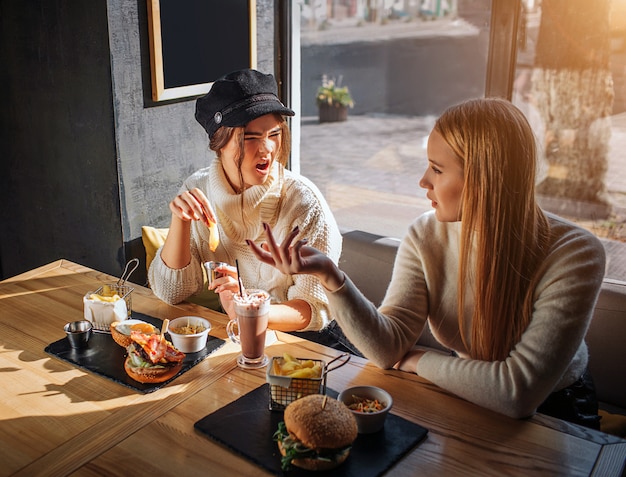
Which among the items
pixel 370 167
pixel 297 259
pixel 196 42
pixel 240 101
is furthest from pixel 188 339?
pixel 370 167

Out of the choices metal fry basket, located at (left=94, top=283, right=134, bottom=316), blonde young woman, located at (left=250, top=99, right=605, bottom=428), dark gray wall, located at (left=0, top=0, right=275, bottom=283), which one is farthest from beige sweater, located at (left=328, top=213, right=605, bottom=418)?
dark gray wall, located at (left=0, top=0, right=275, bottom=283)

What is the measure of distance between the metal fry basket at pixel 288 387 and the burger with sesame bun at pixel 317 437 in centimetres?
14

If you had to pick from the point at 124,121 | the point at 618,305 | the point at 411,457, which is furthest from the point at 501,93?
the point at 411,457

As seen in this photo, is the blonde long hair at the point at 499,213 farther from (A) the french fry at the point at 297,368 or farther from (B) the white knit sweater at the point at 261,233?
(B) the white knit sweater at the point at 261,233

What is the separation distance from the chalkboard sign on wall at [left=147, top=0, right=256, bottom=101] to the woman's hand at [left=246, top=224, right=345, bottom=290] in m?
1.32

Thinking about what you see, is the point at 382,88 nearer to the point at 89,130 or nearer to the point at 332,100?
the point at 332,100

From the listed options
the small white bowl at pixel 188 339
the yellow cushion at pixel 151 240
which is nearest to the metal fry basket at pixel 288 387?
the small white bowl at pixel 188 339

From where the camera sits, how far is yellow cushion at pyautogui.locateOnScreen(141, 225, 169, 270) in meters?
2.65

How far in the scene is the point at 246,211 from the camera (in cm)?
215

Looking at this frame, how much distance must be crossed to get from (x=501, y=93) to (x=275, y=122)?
3.99ft

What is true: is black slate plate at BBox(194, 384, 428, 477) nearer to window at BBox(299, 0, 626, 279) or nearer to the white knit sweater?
the white knit sweater

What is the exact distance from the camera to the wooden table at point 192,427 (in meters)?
1.30

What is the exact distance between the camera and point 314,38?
11.5ft

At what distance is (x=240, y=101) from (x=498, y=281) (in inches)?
37.0
